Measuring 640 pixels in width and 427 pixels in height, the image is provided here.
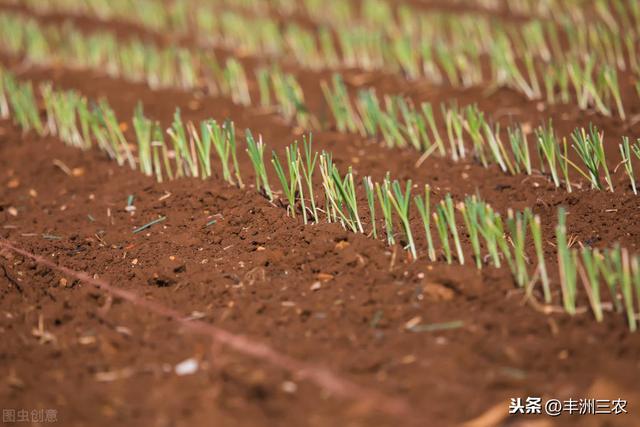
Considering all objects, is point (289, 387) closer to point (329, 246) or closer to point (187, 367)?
point (187, 367)

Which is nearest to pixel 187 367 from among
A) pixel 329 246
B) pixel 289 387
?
pixel 289 387

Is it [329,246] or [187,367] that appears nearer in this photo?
[187,367]

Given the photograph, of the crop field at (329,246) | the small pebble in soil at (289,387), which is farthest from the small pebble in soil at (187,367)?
the small pebble in soil at (289,387)

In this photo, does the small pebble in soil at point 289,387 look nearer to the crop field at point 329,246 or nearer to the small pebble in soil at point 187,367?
the crop field at point 329,246

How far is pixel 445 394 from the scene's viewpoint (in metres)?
1.58

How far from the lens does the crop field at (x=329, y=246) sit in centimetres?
163

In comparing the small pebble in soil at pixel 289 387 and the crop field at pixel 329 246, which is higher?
the crop field at pixel 329 246

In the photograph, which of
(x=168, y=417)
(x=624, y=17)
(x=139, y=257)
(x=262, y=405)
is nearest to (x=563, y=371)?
(x=262, y=405)

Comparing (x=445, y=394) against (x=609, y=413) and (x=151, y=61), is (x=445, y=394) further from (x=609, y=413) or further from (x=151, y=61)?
(x=151, y=61)

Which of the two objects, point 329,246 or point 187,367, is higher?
point 329,246

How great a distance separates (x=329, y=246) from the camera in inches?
87.8

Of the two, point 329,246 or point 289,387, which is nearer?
point 289,387

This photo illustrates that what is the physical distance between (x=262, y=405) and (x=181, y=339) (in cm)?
37

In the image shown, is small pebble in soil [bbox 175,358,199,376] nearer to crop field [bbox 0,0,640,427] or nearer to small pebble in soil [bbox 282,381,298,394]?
crop field [bbox 0,0,640,427]
